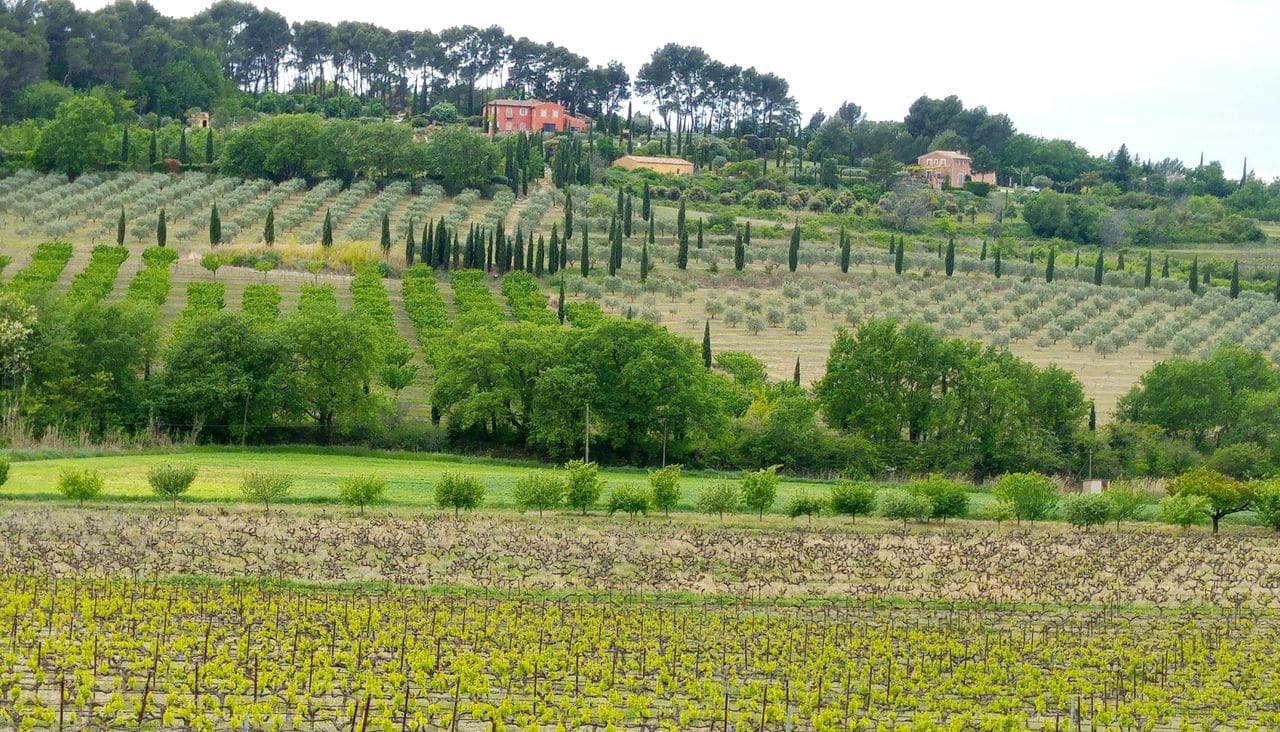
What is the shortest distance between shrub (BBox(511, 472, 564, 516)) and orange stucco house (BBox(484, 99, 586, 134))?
12362 cm

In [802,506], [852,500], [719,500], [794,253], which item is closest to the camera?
[802,506]

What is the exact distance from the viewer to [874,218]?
137m

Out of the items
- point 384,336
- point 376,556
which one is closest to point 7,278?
point 384,336

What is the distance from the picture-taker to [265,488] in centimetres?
4784

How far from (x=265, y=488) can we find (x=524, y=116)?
129012 mm

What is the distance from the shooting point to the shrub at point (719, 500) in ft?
167

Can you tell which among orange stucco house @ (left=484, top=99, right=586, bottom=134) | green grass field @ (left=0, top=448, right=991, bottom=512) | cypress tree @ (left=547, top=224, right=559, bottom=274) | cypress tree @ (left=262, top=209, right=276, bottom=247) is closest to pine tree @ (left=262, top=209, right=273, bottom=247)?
cypress tree @ (left=262, top=209, right=276, bottom=247)

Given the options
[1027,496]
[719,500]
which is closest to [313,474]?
[719,500]

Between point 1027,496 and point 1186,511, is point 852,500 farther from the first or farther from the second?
point 1186,511

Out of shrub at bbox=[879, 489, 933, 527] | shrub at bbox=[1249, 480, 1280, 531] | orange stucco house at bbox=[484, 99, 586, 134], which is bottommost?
shrub at bbox=[879, 489, 933, 527]

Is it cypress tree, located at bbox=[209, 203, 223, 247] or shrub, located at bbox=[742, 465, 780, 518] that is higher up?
cypress tree, located at bbox=[209, 203, 223, 247]

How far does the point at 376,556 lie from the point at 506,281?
56.2 metres

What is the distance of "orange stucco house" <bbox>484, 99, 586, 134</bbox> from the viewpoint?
172250 mm

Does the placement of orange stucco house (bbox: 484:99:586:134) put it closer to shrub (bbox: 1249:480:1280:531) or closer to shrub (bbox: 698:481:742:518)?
shrub (bbox: 698:481:742:518)
